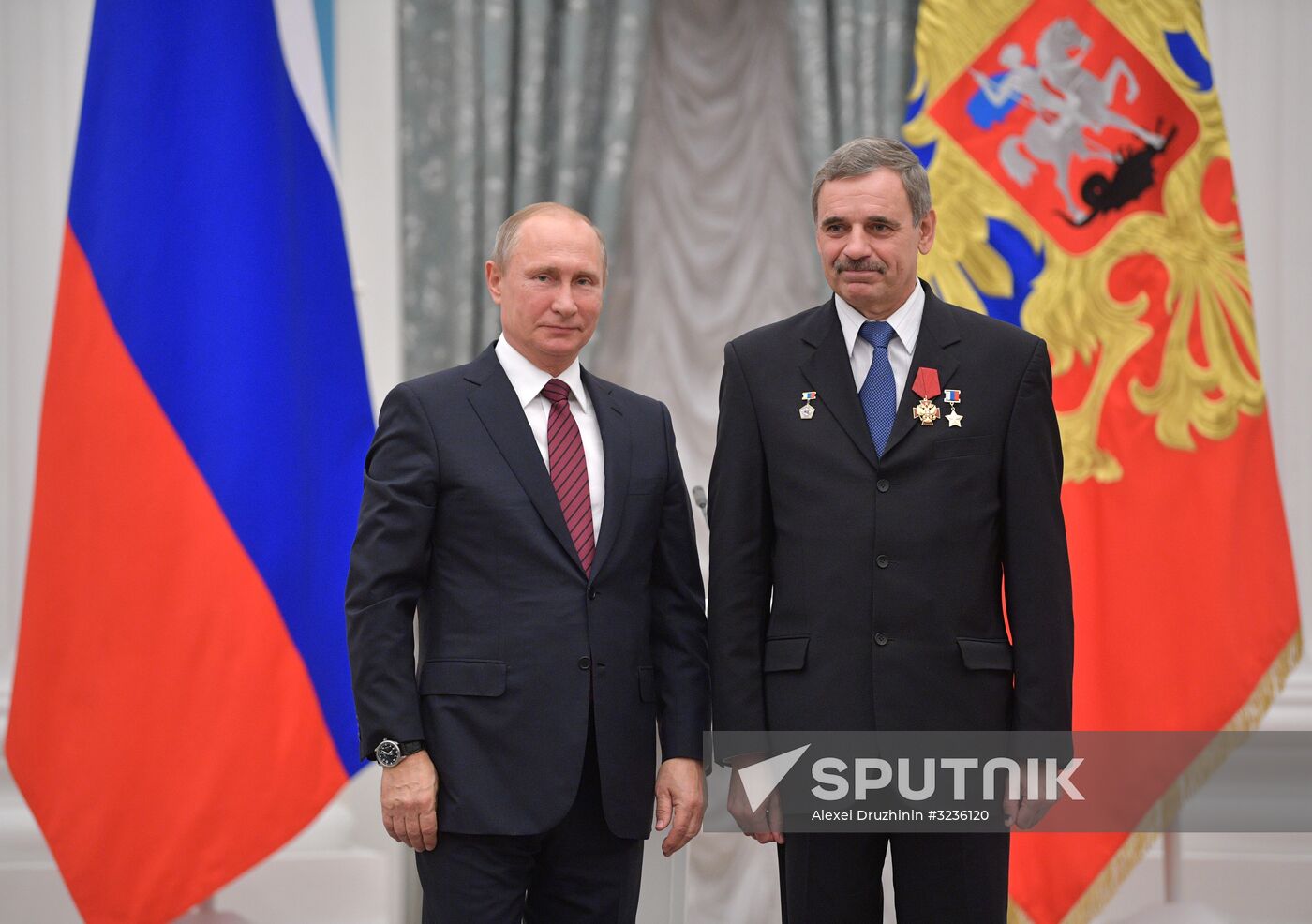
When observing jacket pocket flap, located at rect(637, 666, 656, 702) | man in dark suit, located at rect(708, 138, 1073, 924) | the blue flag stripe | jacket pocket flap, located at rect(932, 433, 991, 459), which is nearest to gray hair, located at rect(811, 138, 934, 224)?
man in dark suit, located at rect(708, 138, 1073, 924)

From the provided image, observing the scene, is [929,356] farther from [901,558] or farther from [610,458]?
[610,458]

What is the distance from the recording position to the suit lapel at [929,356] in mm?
1810

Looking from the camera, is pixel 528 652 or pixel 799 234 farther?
pixel 799 234

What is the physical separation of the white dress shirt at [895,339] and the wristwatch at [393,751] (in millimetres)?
838

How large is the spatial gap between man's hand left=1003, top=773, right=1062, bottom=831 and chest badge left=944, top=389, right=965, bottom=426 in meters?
0.51

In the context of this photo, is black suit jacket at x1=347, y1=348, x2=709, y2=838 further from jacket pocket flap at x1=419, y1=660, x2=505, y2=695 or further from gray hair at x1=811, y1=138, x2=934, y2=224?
gray hair at x1=811, y1=138, x2=934, y2=224

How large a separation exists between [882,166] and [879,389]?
13.0 inches

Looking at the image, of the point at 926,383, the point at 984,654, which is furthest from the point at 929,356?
the point at 984,654

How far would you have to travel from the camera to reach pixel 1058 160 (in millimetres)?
3039

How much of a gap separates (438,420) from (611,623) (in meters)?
0.40

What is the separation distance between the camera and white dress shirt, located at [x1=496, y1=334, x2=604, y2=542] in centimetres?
191

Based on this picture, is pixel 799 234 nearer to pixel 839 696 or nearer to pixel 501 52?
pixel 501 52

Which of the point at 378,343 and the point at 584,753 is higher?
the point at 378,343

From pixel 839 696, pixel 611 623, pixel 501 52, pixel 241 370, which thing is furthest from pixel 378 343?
pixel 839 696
